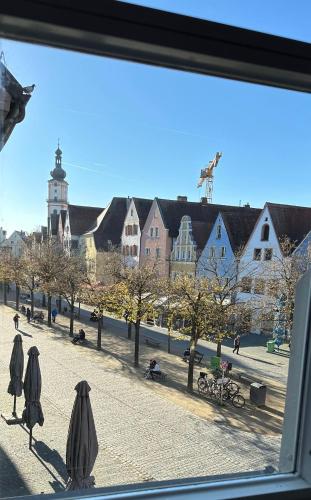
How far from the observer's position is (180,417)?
11.8 feet

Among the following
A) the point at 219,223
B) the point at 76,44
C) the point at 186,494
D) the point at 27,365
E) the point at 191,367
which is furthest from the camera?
the point at 191,367

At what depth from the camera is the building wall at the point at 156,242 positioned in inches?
69.8

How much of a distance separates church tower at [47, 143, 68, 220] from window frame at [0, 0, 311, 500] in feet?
1.35

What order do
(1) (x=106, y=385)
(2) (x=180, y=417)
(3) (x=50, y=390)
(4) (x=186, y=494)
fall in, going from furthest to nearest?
(2) (x=180, y=417) < (1) (x=106, y=385) < (3) (x=50, y=390) < (4) (x=186, y=494)

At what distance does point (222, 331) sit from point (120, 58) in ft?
14.8

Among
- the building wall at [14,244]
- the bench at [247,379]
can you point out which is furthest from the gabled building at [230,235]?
the bench at [247,379]

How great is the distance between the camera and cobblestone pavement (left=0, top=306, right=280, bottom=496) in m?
1.05

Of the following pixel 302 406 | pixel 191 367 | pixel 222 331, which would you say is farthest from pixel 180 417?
pixel 302 406

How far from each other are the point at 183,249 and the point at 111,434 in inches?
48.7

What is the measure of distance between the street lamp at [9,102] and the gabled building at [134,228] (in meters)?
0.62

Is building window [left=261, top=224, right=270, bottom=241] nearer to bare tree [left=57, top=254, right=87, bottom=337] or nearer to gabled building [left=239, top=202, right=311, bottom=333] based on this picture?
gabled building [left=239, top=202, right=311, bottom=333]

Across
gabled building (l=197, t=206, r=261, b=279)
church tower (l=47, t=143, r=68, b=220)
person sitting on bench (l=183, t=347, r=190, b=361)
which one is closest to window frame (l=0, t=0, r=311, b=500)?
church tower (l=47, t=143, r=68, b=220)

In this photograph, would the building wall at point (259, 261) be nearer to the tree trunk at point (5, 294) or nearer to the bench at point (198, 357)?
the tree trunk at point (5, 294)

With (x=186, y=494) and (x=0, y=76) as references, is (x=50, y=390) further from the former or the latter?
(x=0, y=76)
